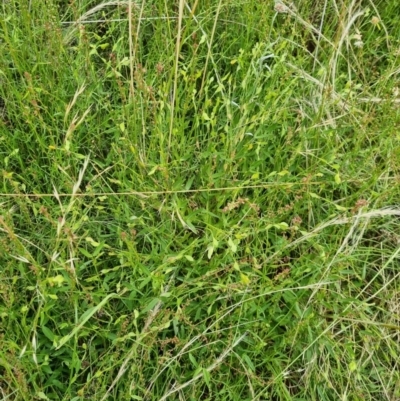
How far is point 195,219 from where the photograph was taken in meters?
1.52

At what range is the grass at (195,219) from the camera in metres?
1.39

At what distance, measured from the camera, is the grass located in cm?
139

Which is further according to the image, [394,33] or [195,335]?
[394,33]

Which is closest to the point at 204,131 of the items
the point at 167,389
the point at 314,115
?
the point at 314,115

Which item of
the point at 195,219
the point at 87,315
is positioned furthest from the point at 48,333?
the point at 195,219

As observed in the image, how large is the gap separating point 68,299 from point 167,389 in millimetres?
319

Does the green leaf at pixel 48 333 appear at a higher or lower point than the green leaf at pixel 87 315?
lower

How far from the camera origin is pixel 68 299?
4.68ft

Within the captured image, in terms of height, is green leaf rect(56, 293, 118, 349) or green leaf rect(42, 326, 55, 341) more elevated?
green leaf rect(56, 293, 118, 349)

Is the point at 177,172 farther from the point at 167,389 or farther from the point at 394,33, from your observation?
the point at 394,33

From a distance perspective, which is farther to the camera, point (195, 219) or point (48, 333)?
point (195, 219)

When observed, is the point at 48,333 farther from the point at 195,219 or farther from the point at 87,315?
the point at 195,219

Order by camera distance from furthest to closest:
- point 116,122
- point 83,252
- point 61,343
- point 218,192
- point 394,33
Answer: point 394,33 → point 116,122 → point 218,192 → point 83,252 → point 61,343

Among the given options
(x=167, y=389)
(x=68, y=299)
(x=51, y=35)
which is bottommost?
(x=167, y=389)
